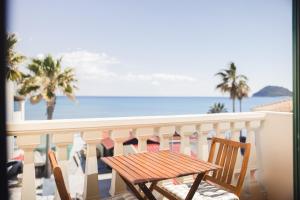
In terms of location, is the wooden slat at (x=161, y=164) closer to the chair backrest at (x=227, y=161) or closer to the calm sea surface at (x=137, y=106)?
the chair backrest at (x=227, y=161)

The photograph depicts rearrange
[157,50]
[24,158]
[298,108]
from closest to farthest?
[24,158] → [298,108] → [157,50]

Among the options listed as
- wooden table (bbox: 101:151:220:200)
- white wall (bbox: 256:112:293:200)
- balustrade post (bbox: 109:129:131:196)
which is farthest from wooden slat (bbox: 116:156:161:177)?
white wall (bbox: 256:112:293:200)

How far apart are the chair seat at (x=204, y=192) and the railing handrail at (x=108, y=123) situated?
595mm

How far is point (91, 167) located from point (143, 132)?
1.85ft

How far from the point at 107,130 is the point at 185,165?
799 millimetres

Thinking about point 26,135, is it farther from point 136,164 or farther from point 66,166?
point 136,164

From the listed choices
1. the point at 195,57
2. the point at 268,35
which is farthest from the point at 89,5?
the point at 268,35

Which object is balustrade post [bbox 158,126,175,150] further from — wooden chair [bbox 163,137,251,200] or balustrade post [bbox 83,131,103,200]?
balustrade post [bbox 83,131,103,200]

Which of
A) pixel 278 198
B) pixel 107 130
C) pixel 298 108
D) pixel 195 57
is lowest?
pixel 278 198

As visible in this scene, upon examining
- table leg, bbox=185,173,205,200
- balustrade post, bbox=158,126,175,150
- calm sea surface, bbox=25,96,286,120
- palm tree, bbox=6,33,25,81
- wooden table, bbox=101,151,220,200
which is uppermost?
palm tree, bbox=6,33,25,81

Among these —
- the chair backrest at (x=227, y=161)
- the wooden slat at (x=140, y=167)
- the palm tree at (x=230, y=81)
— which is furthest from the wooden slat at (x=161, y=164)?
the palm tree at (x=230, y=81)

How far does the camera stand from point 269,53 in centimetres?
5662

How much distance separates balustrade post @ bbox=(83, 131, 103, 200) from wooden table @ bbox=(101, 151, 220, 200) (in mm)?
235

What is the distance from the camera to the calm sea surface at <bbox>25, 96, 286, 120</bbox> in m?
61.7
